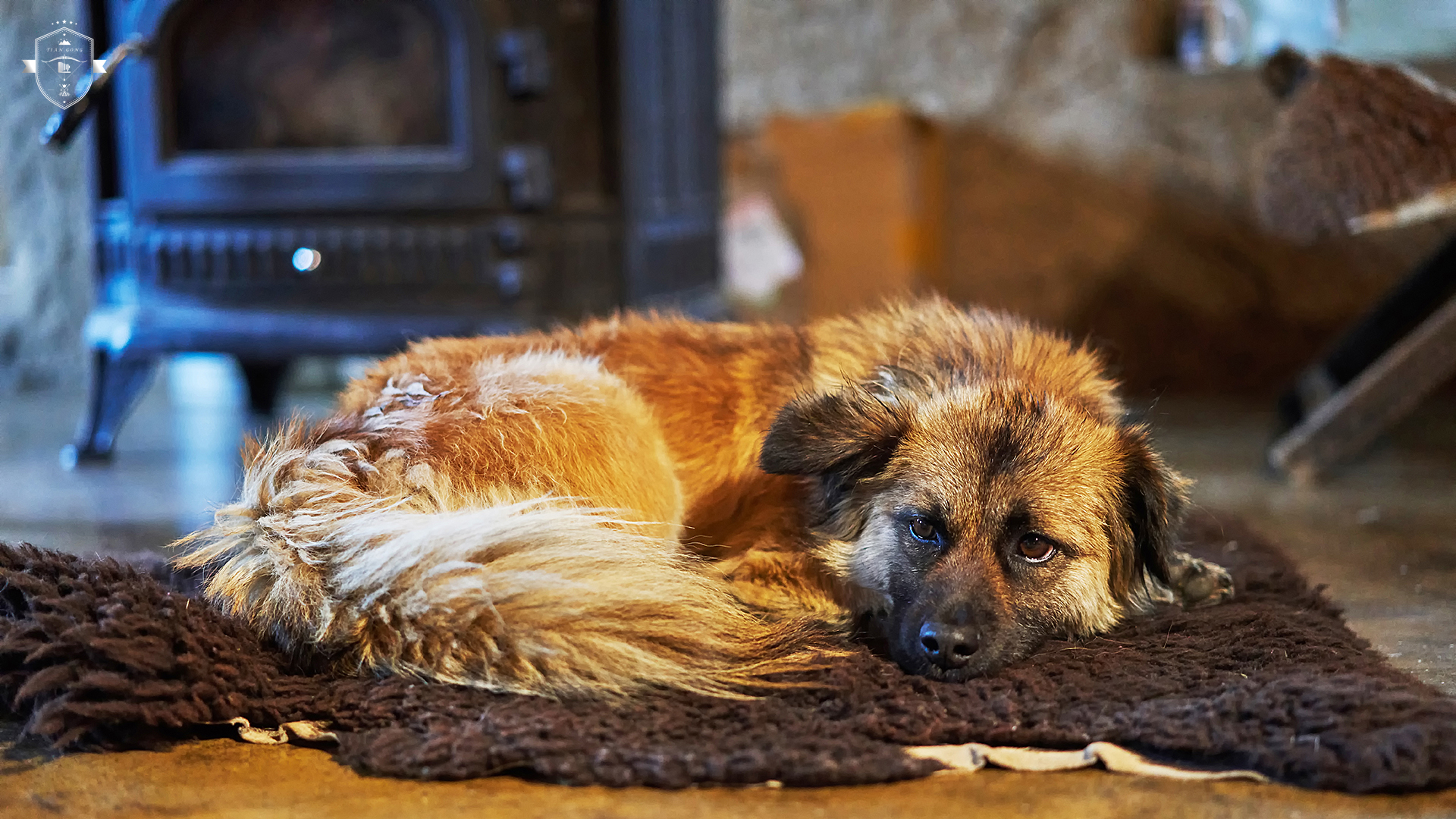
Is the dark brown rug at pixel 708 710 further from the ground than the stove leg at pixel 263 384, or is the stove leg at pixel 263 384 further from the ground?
the stove leg at pixel 263 384

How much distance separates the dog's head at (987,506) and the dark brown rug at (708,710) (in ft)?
0.42

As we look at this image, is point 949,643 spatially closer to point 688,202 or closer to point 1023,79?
point 688,202

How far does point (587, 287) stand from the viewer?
3477 mm

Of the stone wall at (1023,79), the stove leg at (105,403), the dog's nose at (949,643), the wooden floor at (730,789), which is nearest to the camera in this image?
the wooden floor at (730,789)

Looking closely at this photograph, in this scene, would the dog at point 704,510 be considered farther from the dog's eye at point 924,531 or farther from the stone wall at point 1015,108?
the stone wall at point 1015,108

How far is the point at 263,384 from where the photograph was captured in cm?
461

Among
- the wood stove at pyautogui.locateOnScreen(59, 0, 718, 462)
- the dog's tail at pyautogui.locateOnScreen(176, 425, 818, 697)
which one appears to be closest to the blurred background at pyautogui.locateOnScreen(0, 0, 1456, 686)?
the wood stove at pyautogui.locateOnScreen(59, 0, 718, 462)

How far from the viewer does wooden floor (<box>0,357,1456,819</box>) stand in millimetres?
1472

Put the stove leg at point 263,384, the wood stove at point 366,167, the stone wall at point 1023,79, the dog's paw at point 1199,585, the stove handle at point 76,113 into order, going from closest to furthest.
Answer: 1. the dog's paw at point 1199,585
2. the stove handle at point 76,113
3. the wood stove at point 366,167
4. the stove leg at point 263,384
5. the stone wall at point 1023,79

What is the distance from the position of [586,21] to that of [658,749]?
2.47 metres

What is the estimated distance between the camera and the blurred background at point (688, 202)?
10.5 ft

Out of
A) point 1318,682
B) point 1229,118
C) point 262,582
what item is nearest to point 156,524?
point 262,582

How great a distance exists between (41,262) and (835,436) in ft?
13.4

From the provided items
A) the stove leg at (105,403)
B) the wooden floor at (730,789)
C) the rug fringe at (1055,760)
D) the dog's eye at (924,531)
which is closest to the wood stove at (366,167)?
the stove leg at (105,403)
